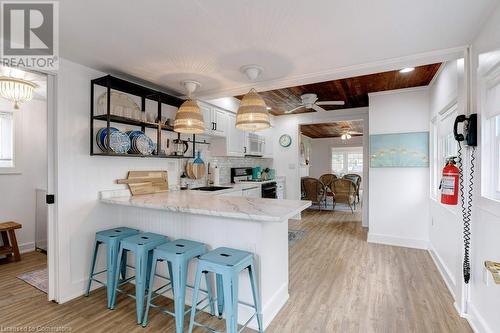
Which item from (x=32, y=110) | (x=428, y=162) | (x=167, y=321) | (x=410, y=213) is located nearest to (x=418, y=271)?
(x=410, y=213)

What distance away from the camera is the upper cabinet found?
3.67 m

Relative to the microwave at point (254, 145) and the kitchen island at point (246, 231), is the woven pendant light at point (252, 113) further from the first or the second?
the microwave at point (254, 145)

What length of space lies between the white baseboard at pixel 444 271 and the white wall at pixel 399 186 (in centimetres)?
45

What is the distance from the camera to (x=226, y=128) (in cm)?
417

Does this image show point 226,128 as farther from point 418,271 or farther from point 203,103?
point 418,271

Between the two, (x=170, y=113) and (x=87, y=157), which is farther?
(x=170, y=113)

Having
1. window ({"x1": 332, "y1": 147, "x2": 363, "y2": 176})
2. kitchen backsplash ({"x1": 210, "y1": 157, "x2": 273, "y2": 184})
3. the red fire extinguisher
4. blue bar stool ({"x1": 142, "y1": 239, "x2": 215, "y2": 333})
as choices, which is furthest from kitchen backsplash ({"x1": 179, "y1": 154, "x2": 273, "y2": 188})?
window ({"x1": 332, "y1": 147, "x2": 363, "y2": 176})

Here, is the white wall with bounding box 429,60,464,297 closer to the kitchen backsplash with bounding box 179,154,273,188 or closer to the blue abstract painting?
the blue abstract painting

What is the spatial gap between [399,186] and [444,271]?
1.43m

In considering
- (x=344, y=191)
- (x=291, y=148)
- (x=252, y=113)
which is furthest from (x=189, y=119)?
(x=344, y=191)

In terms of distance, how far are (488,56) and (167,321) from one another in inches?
→ 119

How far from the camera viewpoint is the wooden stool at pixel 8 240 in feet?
10.2

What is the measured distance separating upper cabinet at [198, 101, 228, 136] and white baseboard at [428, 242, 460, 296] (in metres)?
3.32

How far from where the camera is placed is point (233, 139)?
4.38 meters
